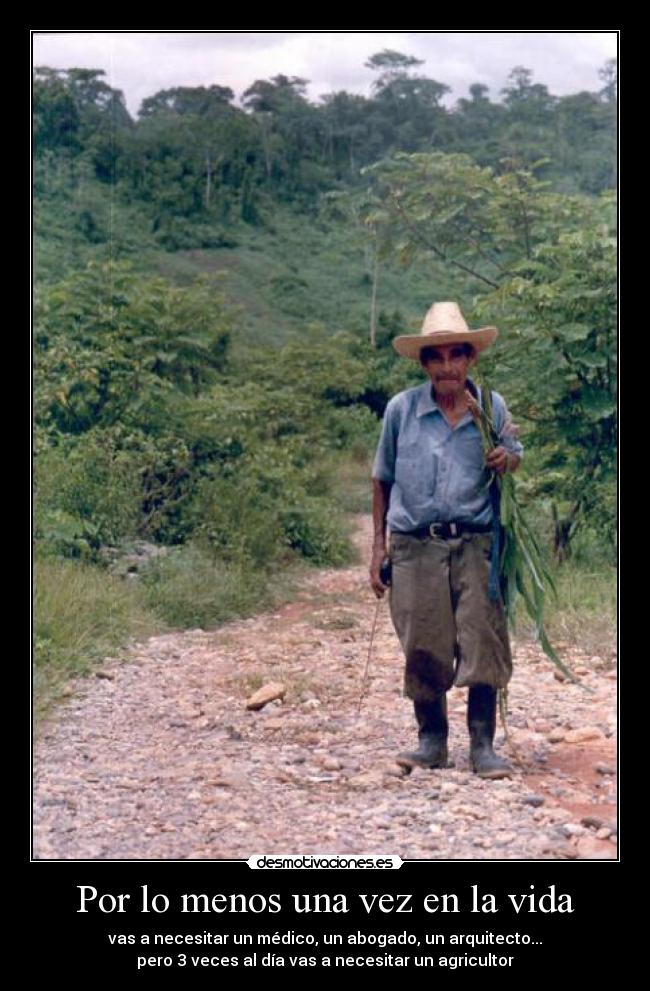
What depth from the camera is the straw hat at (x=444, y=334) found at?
4395mm

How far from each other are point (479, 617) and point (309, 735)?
3.74 feet

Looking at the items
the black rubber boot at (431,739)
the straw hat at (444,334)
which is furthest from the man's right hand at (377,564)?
the straw hat at (444,334)

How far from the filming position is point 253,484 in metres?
9.52

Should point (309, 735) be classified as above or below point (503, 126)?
below

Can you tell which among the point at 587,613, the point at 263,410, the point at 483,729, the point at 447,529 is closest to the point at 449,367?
the point at 447,529

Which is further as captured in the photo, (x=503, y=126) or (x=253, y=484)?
(x=503, y=126)

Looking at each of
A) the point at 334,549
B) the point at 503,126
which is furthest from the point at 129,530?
the point at 503,126

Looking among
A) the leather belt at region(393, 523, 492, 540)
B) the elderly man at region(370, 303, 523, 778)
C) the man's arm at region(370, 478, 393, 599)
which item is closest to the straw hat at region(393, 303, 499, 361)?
the elderly man at region(370, 303, 523, 778)

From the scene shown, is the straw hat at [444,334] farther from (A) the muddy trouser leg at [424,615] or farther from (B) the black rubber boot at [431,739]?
(B) the black rubber boot at [431,739]

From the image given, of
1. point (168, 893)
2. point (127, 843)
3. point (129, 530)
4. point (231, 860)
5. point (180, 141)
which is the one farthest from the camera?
point (180, 141)

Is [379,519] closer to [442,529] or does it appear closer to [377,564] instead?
[377,564]

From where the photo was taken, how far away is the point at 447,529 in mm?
4523

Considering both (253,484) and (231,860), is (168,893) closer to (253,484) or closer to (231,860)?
(231,860)

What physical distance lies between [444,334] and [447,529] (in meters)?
0.69
